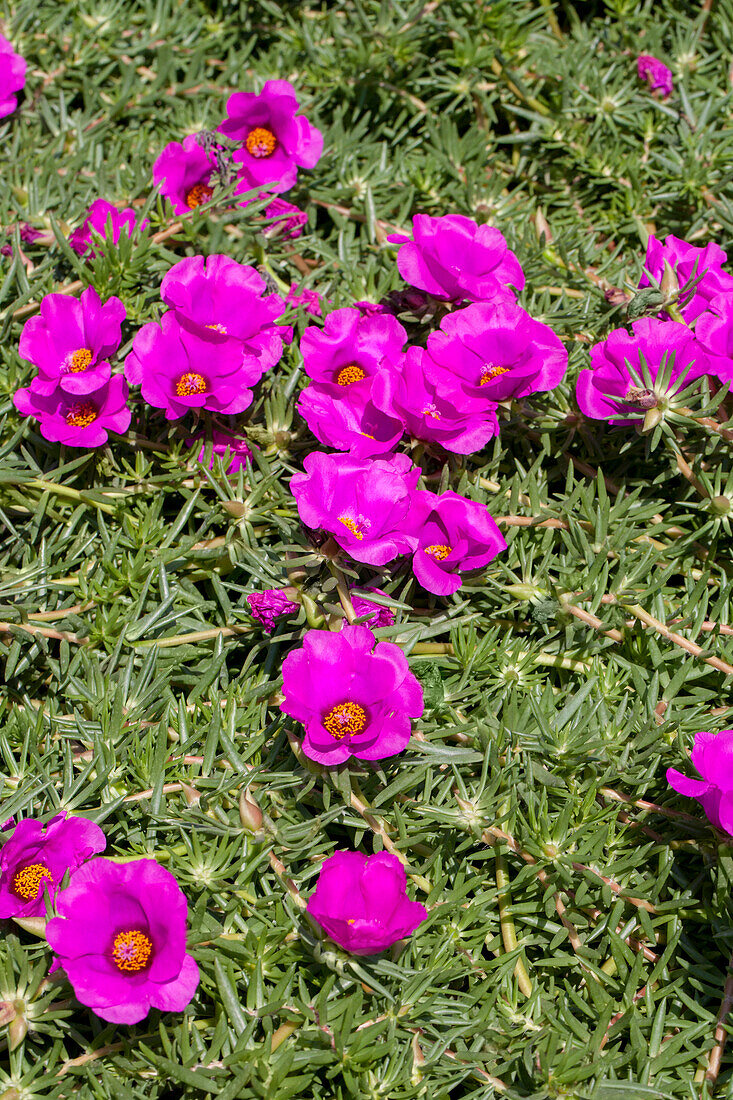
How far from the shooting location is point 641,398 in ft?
7.04

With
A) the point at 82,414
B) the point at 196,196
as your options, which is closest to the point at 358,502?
the point at 82,414

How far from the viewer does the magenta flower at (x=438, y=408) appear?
7.11 feet

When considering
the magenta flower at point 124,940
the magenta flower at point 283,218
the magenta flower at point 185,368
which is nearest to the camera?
the magenta flower at point 124,940

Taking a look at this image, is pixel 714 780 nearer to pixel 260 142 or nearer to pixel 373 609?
pixel 373 609

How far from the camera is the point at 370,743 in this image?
71.7 inches

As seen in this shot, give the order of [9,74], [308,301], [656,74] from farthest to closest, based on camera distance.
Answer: [656,74]
[9,74]
[308,301]

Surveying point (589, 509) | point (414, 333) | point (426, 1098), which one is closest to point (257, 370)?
point (414, 333)

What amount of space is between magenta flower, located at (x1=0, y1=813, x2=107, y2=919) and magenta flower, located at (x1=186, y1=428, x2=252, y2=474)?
3.05ft

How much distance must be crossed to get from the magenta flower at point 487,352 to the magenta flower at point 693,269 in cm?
41

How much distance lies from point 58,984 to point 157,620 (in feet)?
2.59

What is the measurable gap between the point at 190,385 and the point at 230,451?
189 millimetres

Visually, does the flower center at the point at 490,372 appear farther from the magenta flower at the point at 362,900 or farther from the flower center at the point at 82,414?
the magenta flower at the point at 362,900

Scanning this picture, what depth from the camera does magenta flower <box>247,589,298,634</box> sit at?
6.64ft

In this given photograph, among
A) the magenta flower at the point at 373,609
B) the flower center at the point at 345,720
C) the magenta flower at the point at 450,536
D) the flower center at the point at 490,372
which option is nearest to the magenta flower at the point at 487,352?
the flower center at the point at 490,372
